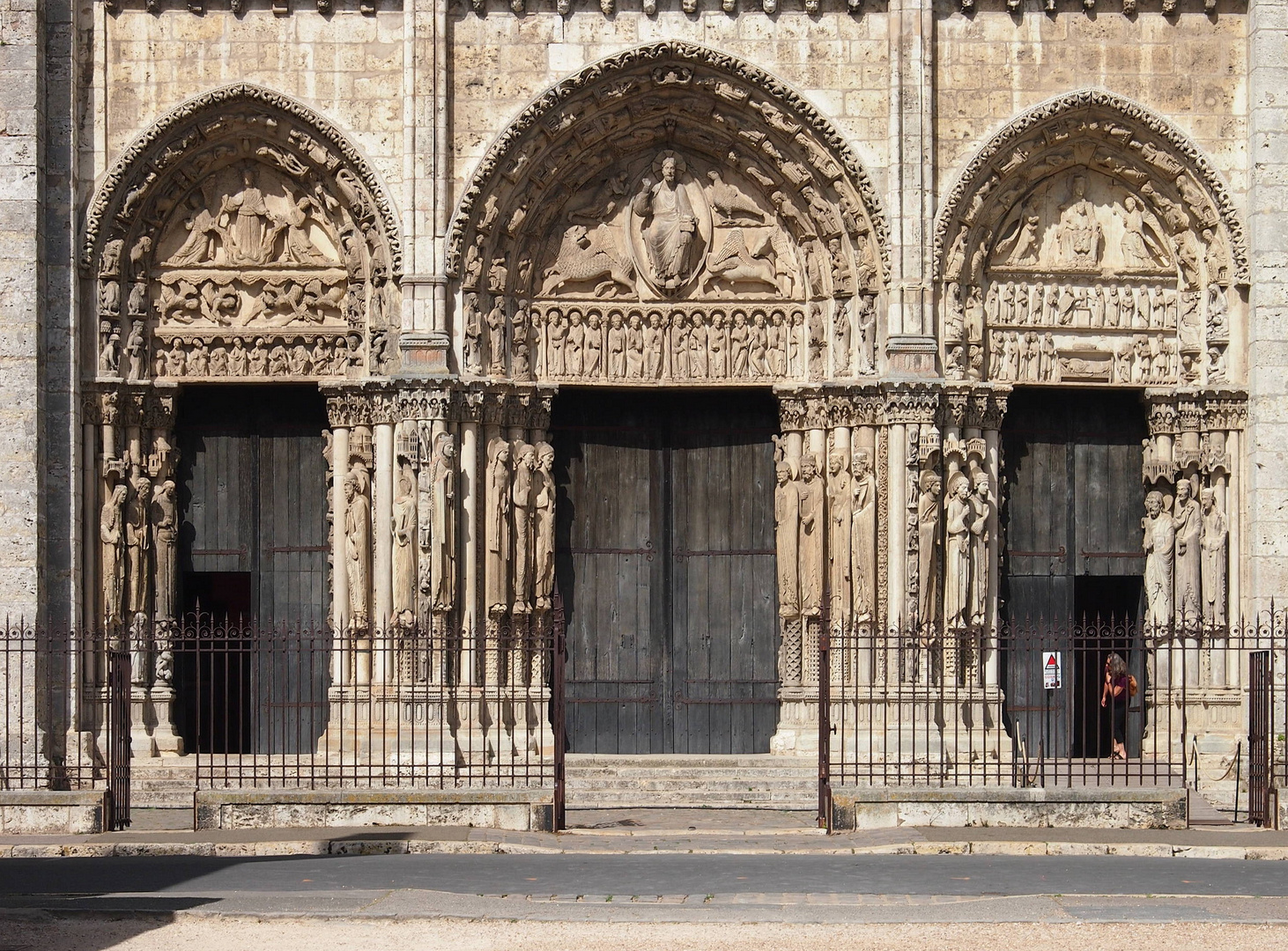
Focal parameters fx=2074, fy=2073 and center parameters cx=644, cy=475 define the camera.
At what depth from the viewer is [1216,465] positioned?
19.4m

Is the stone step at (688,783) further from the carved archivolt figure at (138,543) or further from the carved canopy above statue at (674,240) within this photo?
the carved archivolt figure at (138,543)

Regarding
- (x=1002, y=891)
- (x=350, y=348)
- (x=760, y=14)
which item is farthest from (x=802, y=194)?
(x=1002, y=891)

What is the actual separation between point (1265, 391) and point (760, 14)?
229 inches

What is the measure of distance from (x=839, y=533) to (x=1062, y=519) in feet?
7.59

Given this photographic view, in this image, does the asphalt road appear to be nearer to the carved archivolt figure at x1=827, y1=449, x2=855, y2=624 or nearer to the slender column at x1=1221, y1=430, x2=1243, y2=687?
the slender column at x1=1221, y1=430, x2=1243, y2=687

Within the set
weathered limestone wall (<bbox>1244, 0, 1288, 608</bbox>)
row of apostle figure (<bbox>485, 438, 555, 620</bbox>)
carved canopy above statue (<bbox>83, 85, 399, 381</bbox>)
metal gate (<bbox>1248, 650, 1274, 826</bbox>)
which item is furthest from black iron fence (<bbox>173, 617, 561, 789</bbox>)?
weathered limestone wall (<bbox>1244, 0, 1288, 608</bbox>)

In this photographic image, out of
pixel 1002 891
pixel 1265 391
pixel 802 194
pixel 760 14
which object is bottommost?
pixel 1002 891

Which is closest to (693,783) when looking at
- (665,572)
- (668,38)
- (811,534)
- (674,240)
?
(665,572)

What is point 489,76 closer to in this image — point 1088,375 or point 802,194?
point 802,194

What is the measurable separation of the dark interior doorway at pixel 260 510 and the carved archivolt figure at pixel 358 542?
1.59ft

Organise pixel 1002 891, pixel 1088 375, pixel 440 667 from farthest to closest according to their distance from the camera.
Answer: pixel 1088 375, pixel 440 667, pixel 1002 891

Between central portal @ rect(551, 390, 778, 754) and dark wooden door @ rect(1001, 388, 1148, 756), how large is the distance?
7.71 feet

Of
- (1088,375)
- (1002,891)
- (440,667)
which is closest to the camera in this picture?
(1002,891)

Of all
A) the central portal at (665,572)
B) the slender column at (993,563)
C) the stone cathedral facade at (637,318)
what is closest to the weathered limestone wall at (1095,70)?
the stone cathedral facade at (637,318)
